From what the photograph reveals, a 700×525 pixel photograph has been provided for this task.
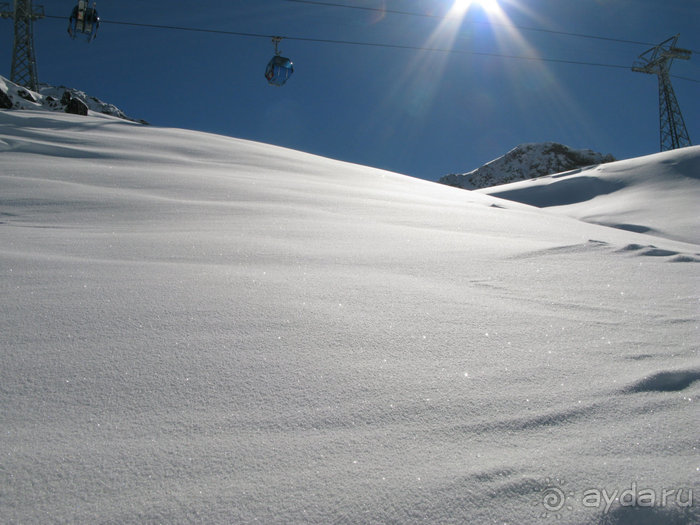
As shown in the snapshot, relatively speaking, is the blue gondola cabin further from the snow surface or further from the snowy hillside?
the snowy hillside

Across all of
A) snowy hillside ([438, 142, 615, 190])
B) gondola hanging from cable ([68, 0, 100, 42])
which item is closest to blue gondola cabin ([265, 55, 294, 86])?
gondola hanging from cable ([68, 0, 100, 42])

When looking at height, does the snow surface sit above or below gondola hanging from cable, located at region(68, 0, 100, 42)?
below

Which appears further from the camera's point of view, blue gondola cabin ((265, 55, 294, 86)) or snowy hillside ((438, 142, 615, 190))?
snowy hillside ((438, 142, 615, 190))

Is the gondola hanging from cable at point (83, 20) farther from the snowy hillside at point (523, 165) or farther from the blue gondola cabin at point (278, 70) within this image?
the snowy hillside at point (523, 165)

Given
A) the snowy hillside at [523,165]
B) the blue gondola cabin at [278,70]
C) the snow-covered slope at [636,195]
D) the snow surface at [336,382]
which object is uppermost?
the snowy hillside at [523,165]

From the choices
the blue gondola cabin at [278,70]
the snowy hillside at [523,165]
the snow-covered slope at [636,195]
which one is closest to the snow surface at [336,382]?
the snow-covered slope at [636,195]

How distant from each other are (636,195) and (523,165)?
86.2 ft

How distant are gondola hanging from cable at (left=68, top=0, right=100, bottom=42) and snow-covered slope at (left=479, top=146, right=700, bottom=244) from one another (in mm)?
9470

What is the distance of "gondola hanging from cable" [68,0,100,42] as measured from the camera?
9602 millimetres

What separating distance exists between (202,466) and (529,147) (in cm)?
3437

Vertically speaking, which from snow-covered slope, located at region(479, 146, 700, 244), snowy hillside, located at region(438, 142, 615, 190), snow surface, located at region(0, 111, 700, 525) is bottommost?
snow surface, located at region(0, 111, 700, 525)

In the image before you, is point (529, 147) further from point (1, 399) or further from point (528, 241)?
point (1, 399)

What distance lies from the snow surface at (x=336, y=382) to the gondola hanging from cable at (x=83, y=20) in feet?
33.5

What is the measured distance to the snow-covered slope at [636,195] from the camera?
4.99m
